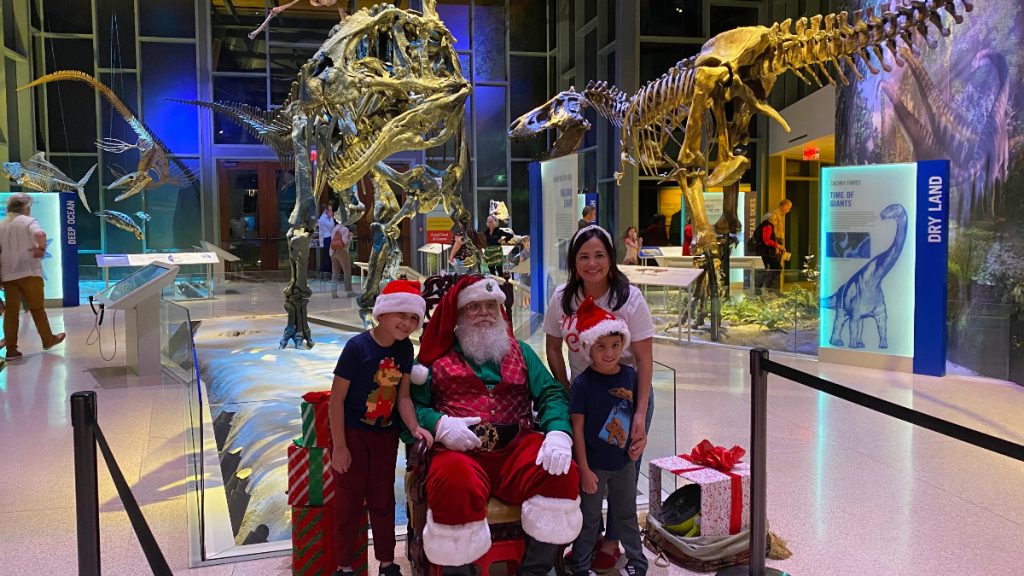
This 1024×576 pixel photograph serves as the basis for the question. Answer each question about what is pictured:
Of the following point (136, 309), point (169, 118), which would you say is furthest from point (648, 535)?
point (169, 118)

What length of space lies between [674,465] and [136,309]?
18.3 feet

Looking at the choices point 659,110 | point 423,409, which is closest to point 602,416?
point 423,409

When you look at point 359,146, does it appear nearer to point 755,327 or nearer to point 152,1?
point 755,327

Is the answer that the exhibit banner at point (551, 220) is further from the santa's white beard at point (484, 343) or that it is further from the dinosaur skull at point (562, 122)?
the santa's white beard at point (484, 343)

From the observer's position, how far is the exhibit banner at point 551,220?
30.3 ft

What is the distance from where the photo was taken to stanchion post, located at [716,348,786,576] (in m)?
3.12

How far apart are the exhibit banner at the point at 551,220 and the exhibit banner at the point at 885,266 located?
8.82 ft

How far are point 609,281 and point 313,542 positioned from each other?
159 centimetres

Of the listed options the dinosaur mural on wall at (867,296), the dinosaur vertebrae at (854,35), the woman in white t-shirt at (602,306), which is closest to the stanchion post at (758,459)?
the woman in white t-shirt at (602,306)

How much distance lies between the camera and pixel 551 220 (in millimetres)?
10109

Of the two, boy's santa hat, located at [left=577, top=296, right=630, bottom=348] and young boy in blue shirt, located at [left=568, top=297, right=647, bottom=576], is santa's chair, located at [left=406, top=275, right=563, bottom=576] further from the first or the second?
boy's santa hat, located at [left=577, top=296, right=630, bottom=348]

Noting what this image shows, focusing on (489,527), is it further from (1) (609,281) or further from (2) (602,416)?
(1) (609,281)

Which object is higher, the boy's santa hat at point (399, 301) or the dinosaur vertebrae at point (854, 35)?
the dinosaur vertebrae at point (854, 35)

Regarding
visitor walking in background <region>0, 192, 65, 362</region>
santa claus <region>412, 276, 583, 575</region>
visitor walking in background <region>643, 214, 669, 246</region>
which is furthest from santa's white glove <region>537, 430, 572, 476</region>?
visitor walking in background <region>643, 214, 669, 246</region>
